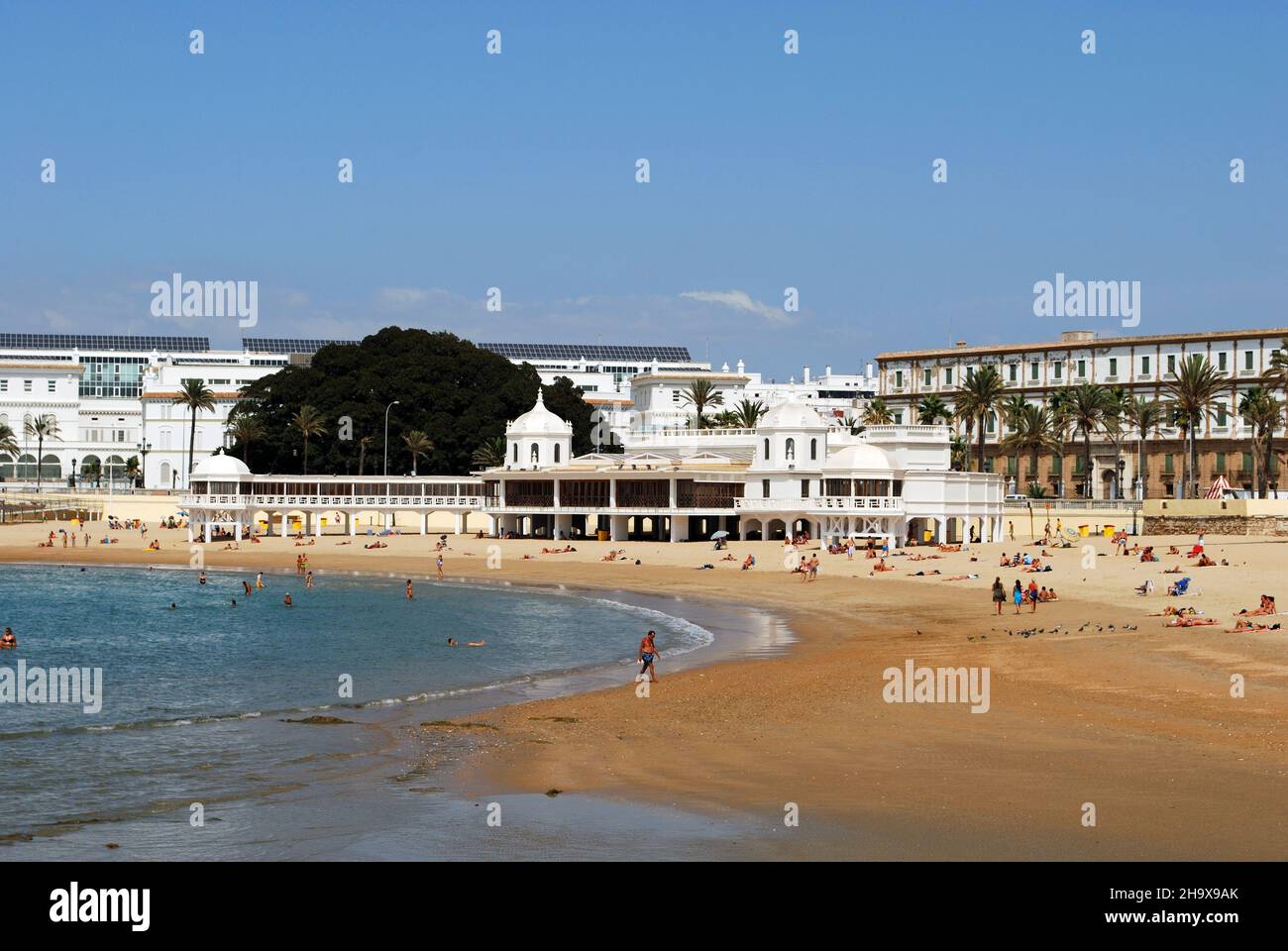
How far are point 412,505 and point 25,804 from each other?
75.6 metres

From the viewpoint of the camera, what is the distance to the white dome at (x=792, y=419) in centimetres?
8425

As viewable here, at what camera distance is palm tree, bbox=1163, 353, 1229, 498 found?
97.2 m

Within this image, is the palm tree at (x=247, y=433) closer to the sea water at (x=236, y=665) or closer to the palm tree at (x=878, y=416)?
the sea water at (x=236, y=665)

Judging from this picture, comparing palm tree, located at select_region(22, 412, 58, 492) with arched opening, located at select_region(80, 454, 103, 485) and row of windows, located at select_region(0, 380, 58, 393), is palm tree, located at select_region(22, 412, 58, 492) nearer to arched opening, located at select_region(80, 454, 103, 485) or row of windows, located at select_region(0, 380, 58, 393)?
arched opening, located at select_region(80, 454, 103, 485)

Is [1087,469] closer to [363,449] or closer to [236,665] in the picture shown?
[363,449]

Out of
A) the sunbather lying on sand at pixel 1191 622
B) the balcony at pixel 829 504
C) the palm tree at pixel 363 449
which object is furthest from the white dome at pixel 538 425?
the sunbather lying on sand at pixel 1191 622

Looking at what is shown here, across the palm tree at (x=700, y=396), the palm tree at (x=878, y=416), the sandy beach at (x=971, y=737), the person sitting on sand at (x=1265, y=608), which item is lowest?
the sandy beach at (x=971, y=737)

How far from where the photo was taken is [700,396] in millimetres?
119375

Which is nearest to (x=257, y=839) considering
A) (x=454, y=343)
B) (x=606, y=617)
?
(x=606, y=617)

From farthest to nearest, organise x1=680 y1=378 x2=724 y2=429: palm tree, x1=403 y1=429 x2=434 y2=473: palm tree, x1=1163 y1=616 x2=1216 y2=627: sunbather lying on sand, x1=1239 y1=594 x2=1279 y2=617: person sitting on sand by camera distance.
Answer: x1=680 y1=378 x2=724 y2=429: palm tree < x1=403 y1=429 x2=434 y2=473: palm tree < x1=1239 y1=594 x2=1279 y2=617: person sitting on sand < x1=1163 y1=616 x2=1216 y2=627: sunbather lying on sand

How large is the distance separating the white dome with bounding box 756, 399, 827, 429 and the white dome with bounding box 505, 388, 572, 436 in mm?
17328

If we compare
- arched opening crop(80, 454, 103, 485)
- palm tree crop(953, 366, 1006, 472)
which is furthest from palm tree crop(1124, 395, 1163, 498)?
arched opening crop(80, 454, 103, 485)

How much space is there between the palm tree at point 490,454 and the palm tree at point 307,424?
10925 mm
